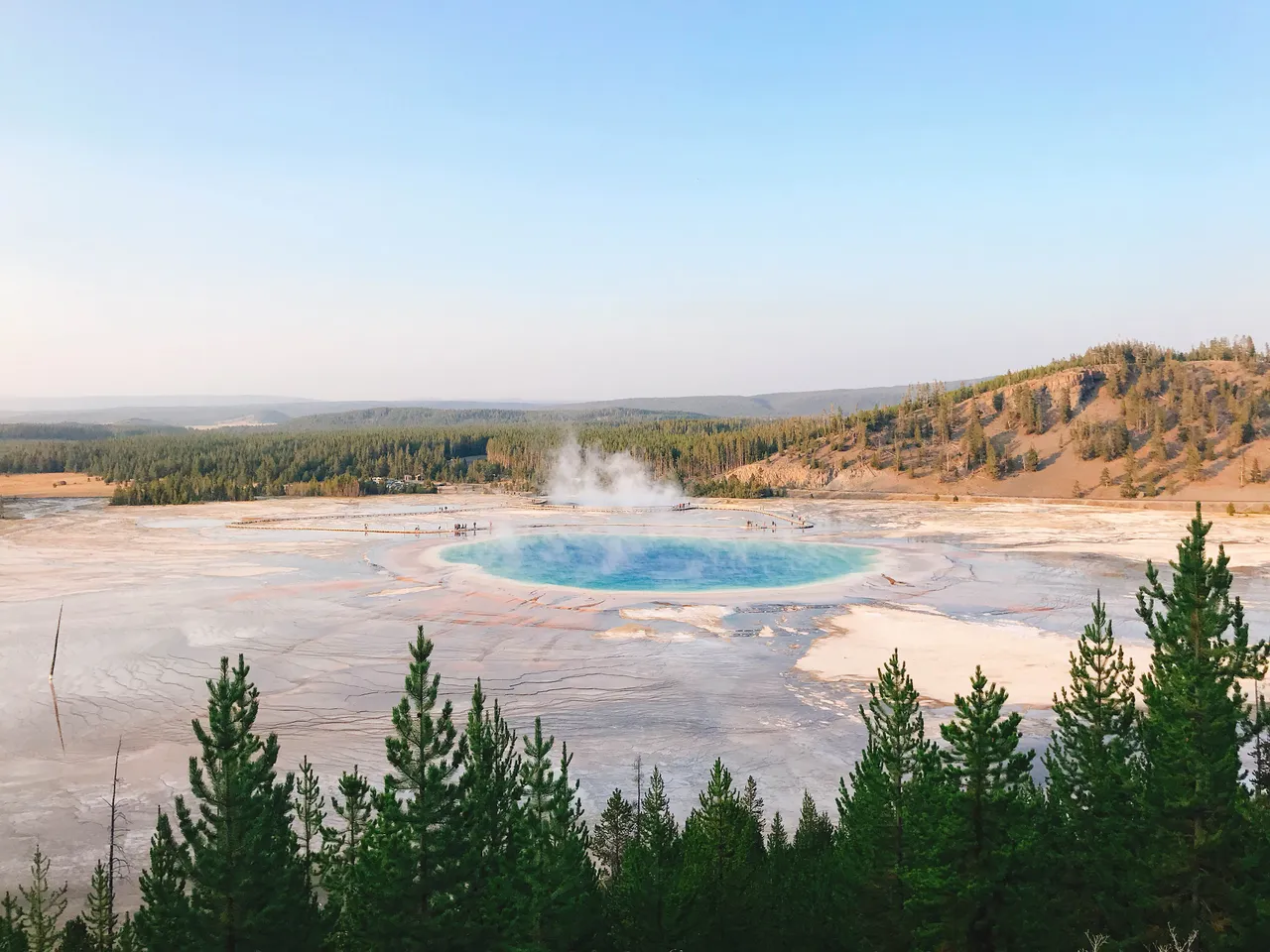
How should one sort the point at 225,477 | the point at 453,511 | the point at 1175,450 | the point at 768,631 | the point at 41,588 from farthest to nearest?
the point at 225,477 < the point at 1175,450 < the point at 453,511 < the point at 41,588 < the point at 768,631

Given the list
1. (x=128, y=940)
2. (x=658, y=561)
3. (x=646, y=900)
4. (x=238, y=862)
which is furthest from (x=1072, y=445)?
(x=128, y=940)

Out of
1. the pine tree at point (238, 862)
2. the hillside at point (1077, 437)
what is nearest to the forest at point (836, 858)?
the pine tree at point (238, 862)

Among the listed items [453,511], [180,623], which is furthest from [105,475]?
[180,623]

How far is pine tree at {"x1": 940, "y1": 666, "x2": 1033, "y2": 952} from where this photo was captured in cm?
1185

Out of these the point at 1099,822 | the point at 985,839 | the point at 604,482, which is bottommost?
the point at 1099,822

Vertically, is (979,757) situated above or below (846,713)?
above

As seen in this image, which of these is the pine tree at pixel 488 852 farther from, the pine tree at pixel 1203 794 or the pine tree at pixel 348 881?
the pine tree at pixel 1203 794

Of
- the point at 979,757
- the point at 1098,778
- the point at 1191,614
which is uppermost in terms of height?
the point at 1191,614

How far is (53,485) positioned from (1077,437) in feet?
462

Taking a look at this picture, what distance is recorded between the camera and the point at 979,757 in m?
12.2

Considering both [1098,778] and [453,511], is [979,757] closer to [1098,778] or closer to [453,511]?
[1098,778]

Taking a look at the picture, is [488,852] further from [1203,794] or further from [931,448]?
[931,448]

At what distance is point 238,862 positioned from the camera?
39.6ft

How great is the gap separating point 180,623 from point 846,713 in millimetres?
30027
